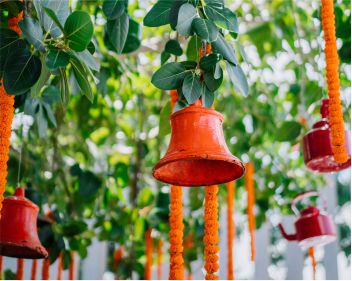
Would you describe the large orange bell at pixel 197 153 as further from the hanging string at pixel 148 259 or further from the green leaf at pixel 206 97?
the hanging string at pixel 148 259

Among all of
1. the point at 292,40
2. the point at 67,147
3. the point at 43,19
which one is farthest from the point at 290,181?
the point at 43,19

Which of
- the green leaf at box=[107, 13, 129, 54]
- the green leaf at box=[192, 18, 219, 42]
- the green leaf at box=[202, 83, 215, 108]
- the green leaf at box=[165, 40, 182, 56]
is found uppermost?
the green leaf at box=[107, 13, 129, 54]

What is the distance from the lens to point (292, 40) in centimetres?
346

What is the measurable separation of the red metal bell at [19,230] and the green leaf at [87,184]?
3.24 feet

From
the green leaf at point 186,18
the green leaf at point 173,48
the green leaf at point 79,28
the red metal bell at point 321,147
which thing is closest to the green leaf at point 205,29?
the green leaf at point 186,18

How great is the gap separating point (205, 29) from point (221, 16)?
97 mm

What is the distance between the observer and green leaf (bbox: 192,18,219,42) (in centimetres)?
165

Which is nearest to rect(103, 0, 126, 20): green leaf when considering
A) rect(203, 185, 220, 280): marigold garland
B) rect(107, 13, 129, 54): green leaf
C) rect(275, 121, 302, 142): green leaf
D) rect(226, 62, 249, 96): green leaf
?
rect(107, 13, 129, 54): green leaf

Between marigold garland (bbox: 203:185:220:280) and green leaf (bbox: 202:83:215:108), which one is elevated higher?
green leaf (bbox: 202:83:215:108)

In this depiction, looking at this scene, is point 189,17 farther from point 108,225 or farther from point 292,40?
point 108,225

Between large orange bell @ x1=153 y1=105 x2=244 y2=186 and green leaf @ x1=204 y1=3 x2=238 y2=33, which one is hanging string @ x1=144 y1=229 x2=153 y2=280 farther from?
green leaf @ x1=204 y1=3 x2=238 y2=33

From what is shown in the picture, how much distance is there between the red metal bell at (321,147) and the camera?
8.17 feet

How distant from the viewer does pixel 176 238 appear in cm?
164

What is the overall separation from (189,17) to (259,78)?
2118 mm
